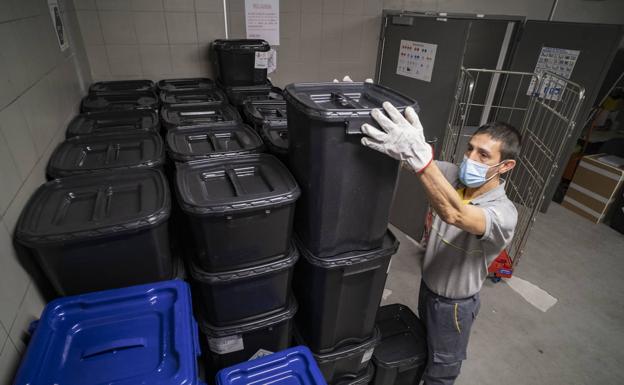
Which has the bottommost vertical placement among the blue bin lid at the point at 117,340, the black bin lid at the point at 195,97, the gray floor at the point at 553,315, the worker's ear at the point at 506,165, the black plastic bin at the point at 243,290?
the gray floor at the point at 553,315

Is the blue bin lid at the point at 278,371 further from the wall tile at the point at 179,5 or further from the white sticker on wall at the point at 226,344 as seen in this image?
the wall tile at the point at 179,5

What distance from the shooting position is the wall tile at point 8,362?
2.86 ft

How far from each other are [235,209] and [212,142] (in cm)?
61

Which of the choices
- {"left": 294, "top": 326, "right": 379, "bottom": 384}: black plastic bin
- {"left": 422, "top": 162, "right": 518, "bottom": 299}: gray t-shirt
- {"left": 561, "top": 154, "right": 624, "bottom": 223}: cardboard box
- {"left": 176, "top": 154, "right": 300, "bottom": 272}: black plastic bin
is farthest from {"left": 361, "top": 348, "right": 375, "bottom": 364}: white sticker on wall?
{"left": 561, "top": 154, "right": 624, "bottom": 223}: cardboard box

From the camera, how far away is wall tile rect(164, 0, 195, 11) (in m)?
2.53

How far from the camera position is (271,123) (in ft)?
5.76

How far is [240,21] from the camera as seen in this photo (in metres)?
2.77

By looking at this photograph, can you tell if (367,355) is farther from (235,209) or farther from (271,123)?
(271,123)

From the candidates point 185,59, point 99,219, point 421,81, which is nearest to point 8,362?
point 99,219

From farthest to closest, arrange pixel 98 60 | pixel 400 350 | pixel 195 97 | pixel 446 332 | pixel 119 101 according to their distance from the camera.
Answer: pixel 98 60 → pixel 195 97 → pixel 119 101 → pixel 400 350 → pixel 446 332

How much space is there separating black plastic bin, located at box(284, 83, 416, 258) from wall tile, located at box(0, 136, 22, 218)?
871 millimetres

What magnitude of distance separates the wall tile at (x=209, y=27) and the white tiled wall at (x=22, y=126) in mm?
1159

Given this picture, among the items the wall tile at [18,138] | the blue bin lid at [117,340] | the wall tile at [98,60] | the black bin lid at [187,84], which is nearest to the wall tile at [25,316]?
the blue bin lid at [117,340]

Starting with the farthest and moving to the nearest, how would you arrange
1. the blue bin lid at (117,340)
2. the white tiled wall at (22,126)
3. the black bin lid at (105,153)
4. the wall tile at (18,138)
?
1. the black bin lid at (105,153)
2. the wall tile at (18,138)
3. the white tiled wall at (22,126)
4. the blue bin lid at (117,340)
